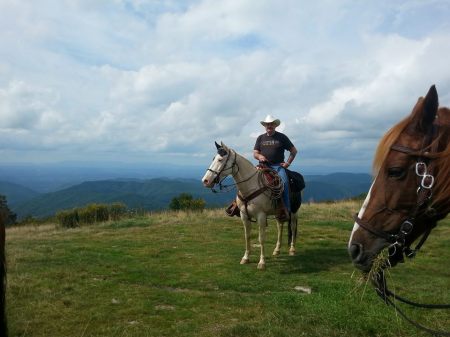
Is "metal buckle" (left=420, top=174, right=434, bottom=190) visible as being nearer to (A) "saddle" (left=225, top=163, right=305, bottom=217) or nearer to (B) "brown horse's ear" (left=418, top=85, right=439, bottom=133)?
(B) "brown horse's ear" (left=418, top=85, right=439, bottom=133)

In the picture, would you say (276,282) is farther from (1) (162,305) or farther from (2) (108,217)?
(2) (108,217)

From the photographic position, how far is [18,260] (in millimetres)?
9688

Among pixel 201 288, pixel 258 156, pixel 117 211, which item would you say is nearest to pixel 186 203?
pixel 117 211

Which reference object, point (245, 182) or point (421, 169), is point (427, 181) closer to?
point (421, 169)

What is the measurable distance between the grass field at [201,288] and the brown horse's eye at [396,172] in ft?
2.92

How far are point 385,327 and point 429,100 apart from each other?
11.0 feet

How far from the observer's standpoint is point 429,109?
2678 millimetres

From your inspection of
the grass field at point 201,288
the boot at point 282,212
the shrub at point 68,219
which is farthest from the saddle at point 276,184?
the shrub at point 68,219

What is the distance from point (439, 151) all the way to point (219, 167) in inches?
256

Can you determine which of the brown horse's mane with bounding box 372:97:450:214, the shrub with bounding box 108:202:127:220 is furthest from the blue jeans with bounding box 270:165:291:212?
the shrub with bounding box 108:202:127:220

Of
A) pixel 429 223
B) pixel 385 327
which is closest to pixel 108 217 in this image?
pixel 385 327

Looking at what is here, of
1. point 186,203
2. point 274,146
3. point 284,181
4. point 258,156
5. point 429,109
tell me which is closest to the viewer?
point 429,109

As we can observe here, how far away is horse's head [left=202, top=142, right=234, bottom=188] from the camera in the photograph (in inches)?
351

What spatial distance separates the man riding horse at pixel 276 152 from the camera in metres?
9.68
